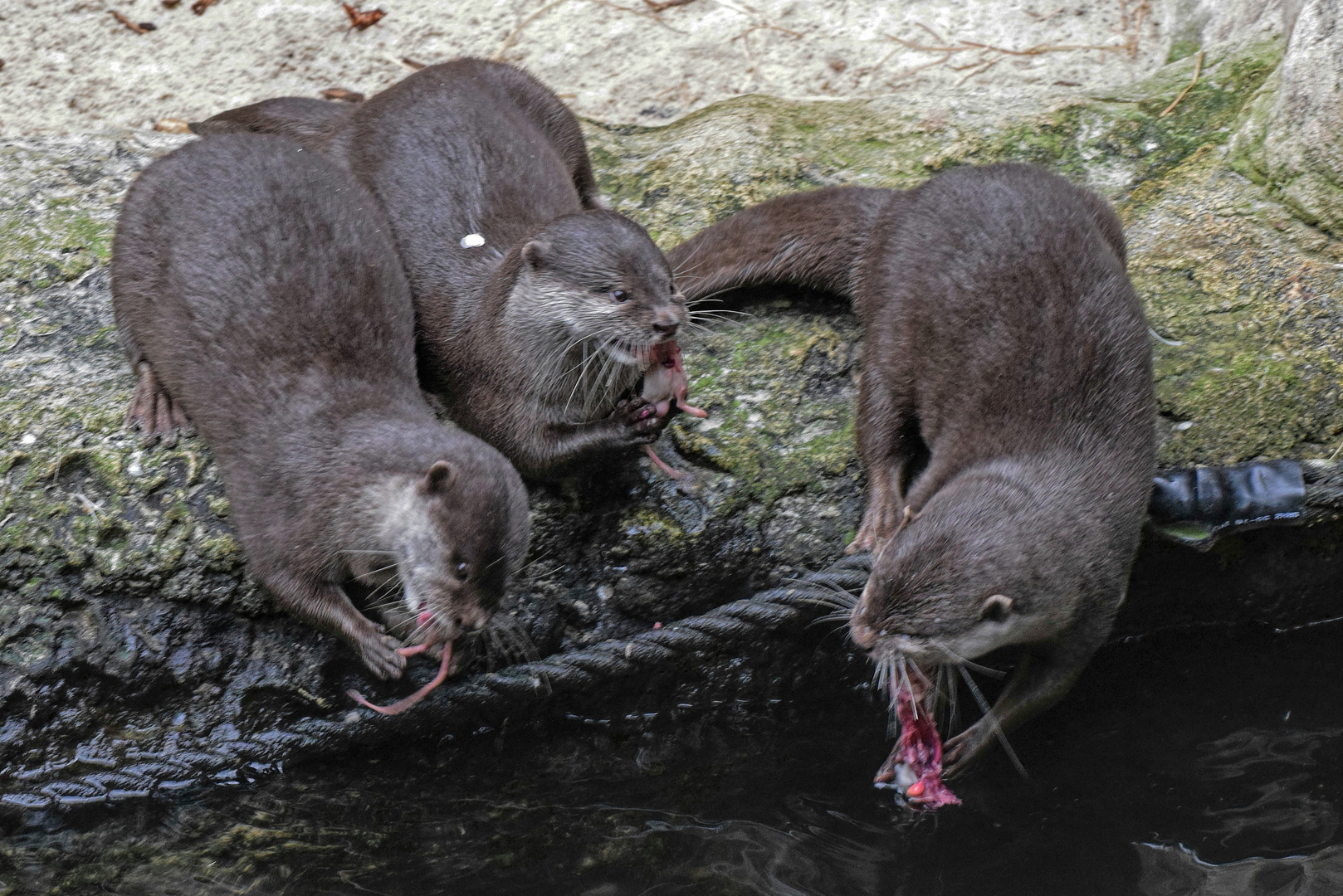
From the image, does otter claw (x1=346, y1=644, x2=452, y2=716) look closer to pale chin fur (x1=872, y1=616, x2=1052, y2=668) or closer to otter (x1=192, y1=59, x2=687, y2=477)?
otter (x1=192, y1=59, x2=687, y2=477)

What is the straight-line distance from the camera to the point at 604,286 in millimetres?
2432

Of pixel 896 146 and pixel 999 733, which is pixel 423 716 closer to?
pixel 999 733

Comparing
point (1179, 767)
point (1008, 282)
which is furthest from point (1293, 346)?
point (1179, 767)

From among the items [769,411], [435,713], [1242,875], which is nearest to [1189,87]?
[769,411]

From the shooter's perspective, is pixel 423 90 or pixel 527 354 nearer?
pixel 527 354

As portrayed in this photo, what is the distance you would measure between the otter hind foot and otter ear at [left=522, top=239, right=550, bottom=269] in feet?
2.48

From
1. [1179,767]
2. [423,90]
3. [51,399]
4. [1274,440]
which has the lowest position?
[1179,767]

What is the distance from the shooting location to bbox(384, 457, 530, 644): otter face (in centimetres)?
211

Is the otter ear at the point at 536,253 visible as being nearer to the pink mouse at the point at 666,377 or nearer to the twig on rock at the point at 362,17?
the pink mouse at the point at 666,377

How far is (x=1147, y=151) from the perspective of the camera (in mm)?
3400

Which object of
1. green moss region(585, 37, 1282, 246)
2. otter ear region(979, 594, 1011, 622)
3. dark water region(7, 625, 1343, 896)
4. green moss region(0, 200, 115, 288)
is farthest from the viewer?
green moss region(585, 37, 1282, 246)

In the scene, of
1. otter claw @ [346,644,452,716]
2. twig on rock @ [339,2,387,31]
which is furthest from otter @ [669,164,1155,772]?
twig on rock @ [339,2,387,31]

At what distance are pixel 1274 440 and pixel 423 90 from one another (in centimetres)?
204

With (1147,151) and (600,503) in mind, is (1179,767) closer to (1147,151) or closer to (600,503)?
(600,503)
